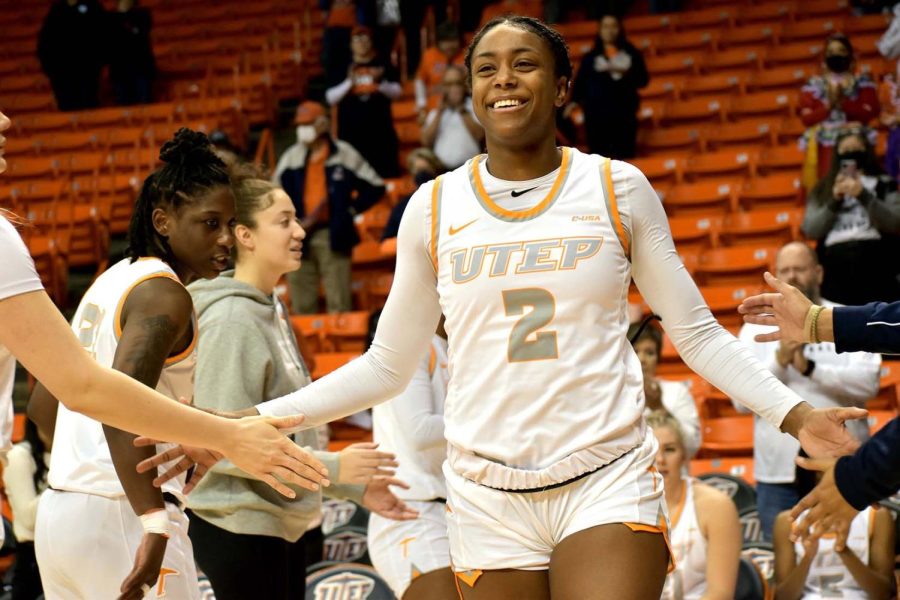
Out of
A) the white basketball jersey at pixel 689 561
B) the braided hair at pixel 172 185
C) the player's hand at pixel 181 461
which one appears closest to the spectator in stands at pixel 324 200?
the white basketball jersey at pixel 689 561

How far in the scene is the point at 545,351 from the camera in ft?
9.87

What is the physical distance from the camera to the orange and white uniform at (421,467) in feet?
15.7

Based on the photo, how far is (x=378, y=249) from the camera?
10695 mm

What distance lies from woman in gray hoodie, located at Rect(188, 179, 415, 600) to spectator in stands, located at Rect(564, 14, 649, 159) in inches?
252

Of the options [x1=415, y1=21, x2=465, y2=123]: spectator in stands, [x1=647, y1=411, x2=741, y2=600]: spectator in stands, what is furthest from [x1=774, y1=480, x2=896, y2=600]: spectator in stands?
[x1=415, y1=21, x2=465, y2=123]: spectator in stands

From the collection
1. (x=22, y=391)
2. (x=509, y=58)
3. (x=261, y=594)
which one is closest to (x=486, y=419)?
(x=509, y=58)

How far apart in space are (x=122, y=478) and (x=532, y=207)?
1262 mm

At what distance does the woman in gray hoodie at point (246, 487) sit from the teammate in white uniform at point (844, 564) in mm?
1969

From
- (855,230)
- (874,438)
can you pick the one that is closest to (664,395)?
(855,230)

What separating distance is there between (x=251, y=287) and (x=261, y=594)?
3.37 ft

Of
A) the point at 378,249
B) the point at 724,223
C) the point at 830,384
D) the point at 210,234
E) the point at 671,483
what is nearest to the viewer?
the point at 210,234

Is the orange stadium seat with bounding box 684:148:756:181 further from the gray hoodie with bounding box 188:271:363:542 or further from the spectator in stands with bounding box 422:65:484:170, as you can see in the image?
the gray hoodie with bounding box 188:271:363:542

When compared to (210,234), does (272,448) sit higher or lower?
lower

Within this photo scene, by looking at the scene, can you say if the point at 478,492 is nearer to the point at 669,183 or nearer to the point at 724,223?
the point at 724,223
